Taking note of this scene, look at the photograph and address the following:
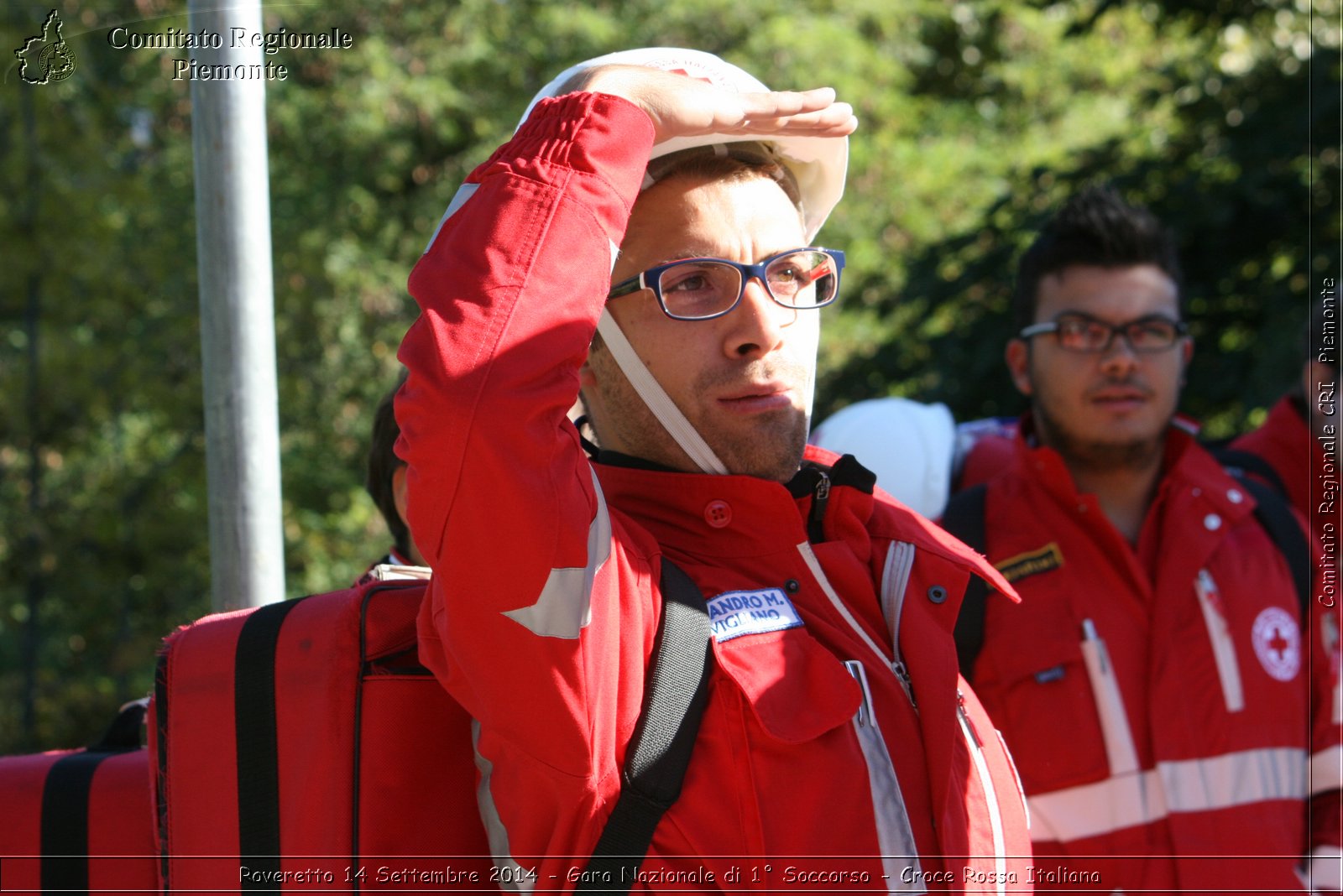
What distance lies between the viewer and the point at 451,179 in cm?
778

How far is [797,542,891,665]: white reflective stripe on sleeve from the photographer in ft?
6.01

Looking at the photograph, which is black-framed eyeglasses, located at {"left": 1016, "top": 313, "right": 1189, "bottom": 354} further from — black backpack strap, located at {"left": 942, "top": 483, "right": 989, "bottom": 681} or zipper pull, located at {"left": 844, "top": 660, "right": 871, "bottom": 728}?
zipper pull, located at {"left": 844, "top": 660, "right": 871, "bottom": 728}

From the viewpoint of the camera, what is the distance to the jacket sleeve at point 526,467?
138 cm

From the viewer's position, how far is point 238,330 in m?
2.13

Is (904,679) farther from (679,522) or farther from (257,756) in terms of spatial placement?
(257,756)

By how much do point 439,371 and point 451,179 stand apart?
6.71 meters

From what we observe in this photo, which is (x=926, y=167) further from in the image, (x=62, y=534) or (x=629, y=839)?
(x=629, y=839)

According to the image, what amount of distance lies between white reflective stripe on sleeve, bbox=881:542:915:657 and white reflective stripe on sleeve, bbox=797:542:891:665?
4cm

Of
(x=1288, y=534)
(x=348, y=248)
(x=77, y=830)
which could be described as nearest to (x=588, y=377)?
(x=77, y=830)

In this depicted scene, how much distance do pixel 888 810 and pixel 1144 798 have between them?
4.09 feet

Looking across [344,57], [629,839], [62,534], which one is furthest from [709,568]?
[344,57]

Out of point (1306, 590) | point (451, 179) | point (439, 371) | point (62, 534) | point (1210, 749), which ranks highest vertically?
point (451, 179)

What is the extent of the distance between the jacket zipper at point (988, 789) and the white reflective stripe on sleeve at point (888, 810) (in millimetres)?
164

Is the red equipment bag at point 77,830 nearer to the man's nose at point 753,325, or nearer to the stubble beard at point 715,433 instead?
the stubble beard at point 715,433
